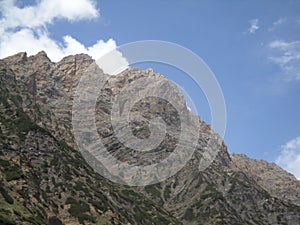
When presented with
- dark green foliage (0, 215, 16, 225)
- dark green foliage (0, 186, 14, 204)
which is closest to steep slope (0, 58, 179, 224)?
dark green foliage (0, 186, 14, 204)

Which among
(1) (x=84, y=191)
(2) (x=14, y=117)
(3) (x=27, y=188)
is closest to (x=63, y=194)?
(1) (x=84, y=191)

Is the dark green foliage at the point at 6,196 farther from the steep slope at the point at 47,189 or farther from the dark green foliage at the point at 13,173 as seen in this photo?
the dark green foliage at the point at 13,173

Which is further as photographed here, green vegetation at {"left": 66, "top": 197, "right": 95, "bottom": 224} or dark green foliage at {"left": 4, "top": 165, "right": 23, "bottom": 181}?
green vegetation at {"left": 66, "top": 197, "right": 95, "bottom": 224}

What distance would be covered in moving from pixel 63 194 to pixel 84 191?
10.5m

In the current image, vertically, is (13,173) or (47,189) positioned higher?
(47,189)

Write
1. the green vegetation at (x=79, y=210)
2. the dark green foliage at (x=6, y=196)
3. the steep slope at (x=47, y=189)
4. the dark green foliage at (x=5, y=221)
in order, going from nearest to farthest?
the dark green foliage at (x=5, y=221) < the dark green foliage at (x=6, y=196) < the steep slope at (x=47, y=189) < the green vegetation at (x=79, y=210)

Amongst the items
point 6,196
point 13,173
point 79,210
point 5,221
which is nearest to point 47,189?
point 79,210

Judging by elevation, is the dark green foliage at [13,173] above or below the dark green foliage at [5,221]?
above

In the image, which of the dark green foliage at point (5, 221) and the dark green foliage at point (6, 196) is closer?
the dark green foliage at point (5, 221)

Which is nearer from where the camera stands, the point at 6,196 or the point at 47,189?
the point at 6,196

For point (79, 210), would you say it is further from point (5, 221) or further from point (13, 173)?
point (5, 221)

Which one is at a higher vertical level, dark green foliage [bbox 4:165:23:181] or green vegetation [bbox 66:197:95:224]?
green vegetation [bbox 66:197:95:224]

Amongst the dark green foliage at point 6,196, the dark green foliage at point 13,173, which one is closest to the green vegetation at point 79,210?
the dark green foliage at point 13,173

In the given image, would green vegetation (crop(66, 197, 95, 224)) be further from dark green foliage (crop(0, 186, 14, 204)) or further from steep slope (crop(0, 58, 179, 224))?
dark green foliage (crop(0, 186, 14, 204))
